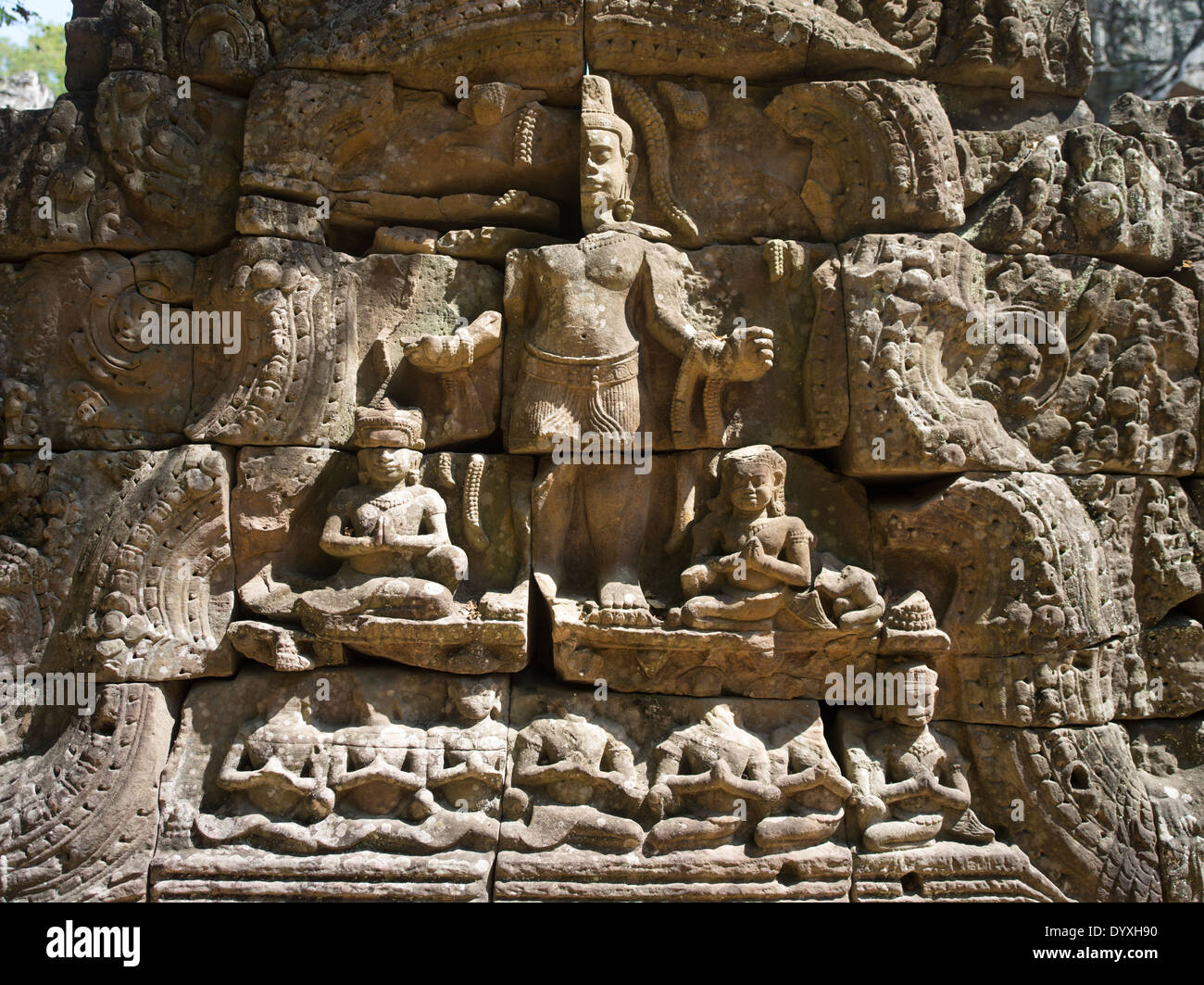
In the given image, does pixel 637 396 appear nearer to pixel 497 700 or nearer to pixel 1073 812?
pixel 497 700

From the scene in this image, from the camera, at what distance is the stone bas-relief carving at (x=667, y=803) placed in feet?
12.9

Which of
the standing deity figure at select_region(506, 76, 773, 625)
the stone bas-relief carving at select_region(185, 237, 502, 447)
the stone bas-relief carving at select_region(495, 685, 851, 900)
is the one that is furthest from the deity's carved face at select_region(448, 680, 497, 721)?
the stone bas-relief carving at select_region(185, 237, 502, 447)

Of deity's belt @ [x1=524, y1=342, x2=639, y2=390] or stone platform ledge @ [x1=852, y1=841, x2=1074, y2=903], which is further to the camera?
deity's belt @ [x1=524, y1=342, x2=639, y2=390]

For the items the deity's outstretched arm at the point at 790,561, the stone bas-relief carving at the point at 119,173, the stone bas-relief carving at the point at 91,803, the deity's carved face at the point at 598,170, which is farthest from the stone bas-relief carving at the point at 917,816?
the stone bas-relief carving at the point at 119,173

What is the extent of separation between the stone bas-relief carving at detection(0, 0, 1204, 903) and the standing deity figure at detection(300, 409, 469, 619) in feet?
0.08

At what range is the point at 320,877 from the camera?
12.7 ft

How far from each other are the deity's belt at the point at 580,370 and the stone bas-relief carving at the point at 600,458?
2 cm

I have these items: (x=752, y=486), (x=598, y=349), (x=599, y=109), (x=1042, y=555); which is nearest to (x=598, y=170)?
(x=599, y=109)

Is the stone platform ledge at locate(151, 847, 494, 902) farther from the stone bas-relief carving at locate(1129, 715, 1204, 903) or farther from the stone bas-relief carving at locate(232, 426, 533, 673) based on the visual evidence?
the stone bas-relief carving at locate(1129, 715, 1204, 903)

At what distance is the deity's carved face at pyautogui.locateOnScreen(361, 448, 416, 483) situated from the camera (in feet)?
14.3

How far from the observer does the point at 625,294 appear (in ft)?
14.9

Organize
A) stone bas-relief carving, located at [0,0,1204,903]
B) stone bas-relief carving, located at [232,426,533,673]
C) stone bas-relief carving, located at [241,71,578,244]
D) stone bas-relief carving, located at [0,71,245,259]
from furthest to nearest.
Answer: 1. stone bas-relief carving, located at [241,71,578,244]
2. stone bas-relief carving, located at [0,71,245,259]
3. stone bas-relief carving, located at [232,426,533,673]
4. stone bas-relief carving, located at [0,0,1204,903]

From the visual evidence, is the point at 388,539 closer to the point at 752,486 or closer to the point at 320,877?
the point at 320,877

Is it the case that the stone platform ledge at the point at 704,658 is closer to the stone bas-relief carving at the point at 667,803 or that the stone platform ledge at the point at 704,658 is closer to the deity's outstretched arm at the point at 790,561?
the stone bas-relief carving at the point at 667,803
